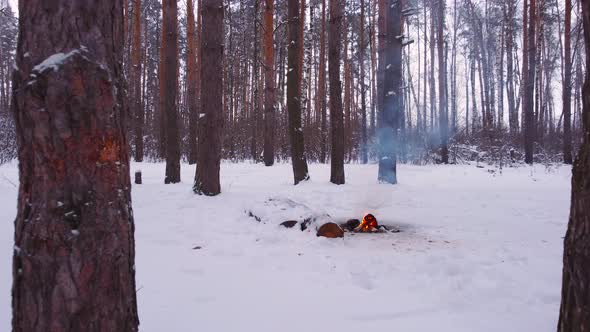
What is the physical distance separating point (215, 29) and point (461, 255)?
5151 millimetres

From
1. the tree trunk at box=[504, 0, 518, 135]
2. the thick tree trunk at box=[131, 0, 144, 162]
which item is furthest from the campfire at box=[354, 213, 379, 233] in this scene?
the tree trunk at box=[504, 0, 518, 135]

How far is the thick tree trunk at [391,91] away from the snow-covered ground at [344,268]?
97.4 inches

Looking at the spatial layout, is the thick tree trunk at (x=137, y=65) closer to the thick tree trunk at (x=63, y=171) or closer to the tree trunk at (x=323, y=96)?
the tree trunk at (x=323, y=96)

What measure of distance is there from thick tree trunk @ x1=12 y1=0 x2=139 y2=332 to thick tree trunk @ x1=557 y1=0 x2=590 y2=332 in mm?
1826

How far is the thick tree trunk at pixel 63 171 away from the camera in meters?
1.54

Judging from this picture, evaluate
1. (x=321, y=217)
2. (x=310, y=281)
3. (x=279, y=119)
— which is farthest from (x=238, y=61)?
(x=310, y=281)

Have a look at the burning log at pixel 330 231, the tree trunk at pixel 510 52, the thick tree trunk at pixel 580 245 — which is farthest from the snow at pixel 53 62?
the tree trunk at pixel 510 52

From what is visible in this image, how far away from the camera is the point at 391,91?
9.12 metres

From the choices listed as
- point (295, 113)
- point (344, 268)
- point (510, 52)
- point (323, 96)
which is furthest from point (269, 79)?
point (510, 52)

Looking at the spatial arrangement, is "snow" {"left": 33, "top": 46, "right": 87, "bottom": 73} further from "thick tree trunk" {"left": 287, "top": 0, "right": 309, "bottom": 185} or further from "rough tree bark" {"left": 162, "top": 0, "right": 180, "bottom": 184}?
"thick tree trunk" {"left": 287, "top": 0, "right": 309, "bottom": 185}

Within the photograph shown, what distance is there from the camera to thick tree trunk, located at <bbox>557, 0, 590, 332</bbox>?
5.52ft

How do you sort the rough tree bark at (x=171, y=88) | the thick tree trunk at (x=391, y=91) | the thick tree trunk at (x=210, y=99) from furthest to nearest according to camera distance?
the thick tree trunk at (x=391, y=91), the rough tree bark at (x=171, y=88), the thick tree trunk at (x=210, y=99)

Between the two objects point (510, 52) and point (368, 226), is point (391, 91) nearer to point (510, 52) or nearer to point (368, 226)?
point (368, 226)

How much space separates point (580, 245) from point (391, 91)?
770 cm
